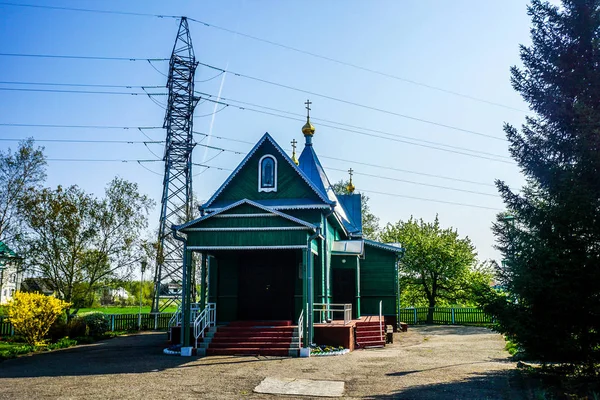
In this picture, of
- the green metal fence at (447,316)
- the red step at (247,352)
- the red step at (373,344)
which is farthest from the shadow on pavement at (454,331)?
the red step at (247,352)

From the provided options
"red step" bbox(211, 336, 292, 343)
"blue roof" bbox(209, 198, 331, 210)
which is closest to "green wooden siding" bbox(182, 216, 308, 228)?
"blue roof" bbox(209, 198, 331, 210)

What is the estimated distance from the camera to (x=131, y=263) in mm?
26812

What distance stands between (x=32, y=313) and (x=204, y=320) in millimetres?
6819

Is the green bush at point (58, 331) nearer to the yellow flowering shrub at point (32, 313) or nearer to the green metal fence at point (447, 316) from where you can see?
the yellow flowering shrub at point (32, 313)

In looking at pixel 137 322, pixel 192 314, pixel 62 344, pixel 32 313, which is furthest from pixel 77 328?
pixel 192 314

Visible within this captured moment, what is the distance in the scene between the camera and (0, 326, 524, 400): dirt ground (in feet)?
34.4

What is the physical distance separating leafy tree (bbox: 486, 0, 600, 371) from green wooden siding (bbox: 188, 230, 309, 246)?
695 centimetres

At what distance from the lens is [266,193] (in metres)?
21.1

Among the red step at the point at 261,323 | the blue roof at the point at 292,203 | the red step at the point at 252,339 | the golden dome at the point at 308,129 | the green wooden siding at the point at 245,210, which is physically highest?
the golden dome at the point at 308,129

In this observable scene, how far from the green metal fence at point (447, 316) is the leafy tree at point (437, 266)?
0.41 m

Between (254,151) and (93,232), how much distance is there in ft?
31.5

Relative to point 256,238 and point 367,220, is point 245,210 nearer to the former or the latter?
point 256,238

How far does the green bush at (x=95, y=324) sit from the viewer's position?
24.1 metres

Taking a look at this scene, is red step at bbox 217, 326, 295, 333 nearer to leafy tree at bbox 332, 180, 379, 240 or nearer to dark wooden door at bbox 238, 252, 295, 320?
dark wooden door at bbox 238, 252, 295, 320
